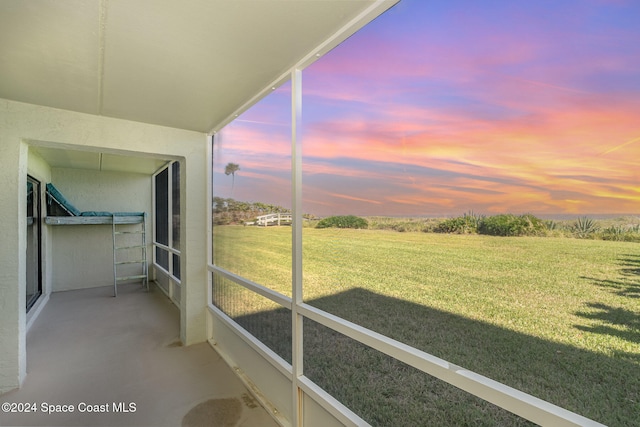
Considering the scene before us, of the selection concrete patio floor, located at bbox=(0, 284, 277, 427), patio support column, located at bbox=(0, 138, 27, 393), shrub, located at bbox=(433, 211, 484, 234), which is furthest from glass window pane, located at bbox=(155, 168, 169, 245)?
shrub, located at bbox=(433, 211, 484, 234)

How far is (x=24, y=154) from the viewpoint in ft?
8.33

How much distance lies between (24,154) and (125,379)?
2180 mm

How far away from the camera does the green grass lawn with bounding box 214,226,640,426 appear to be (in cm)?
80

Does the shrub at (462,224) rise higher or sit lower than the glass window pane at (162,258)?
higher

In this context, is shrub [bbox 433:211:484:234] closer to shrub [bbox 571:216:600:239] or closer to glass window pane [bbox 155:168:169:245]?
shrub [bbox 571:216:600:239]

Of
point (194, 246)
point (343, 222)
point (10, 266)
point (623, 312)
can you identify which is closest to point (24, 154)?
point (10, 266)

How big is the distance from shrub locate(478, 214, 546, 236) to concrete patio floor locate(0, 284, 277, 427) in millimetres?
2013

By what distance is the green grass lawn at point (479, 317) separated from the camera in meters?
0.80

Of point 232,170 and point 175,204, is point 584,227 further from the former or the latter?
point 175,204

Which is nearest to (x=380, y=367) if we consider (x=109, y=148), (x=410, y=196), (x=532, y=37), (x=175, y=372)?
(x=410, y=196)

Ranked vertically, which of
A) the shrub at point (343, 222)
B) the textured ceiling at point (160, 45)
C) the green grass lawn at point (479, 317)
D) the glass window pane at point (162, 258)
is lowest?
the glass window pane at point (162, 258)

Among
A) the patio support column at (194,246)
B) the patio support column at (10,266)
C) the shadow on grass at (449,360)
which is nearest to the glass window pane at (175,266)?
the patio support column at (194,246)

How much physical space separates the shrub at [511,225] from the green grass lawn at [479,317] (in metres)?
0.03

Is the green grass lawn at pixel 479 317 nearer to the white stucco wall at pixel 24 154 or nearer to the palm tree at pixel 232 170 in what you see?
the palm tree at pixel 232 170
